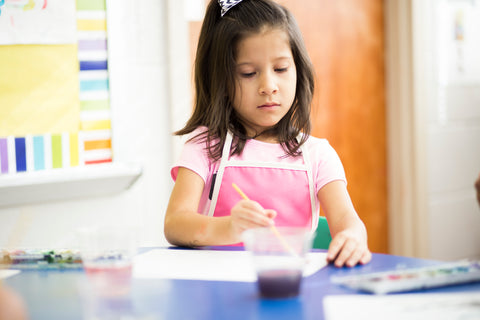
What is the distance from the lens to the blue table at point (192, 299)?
706 millimetres

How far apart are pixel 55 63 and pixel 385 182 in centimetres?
193

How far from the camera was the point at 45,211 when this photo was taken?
192 cm

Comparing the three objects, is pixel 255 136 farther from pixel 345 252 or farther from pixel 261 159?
pixel 345 252

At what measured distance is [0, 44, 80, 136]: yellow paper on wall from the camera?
1815 mm

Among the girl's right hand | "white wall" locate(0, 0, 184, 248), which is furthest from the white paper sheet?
the girl's right hand

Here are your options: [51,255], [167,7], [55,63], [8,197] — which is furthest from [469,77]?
[51,255]

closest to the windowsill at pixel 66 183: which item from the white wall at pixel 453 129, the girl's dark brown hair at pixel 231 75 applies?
the girl's dark brown hair at pixel 231 75

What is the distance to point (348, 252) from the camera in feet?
3.16

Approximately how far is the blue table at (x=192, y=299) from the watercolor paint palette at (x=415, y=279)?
0.04ft

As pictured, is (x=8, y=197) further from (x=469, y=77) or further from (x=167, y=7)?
(x=469, y=77)

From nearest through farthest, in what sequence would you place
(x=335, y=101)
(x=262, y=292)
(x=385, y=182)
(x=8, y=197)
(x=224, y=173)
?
(x=262, y=292) < (x=224, y=173) < (x=8, y=197) < (x=335, y=101) < (x=385, y=182)

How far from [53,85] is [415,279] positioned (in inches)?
57.9

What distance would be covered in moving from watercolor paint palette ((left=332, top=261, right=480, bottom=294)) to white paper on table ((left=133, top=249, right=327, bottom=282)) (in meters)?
0.12

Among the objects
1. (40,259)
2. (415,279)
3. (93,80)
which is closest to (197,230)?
(40,259)
